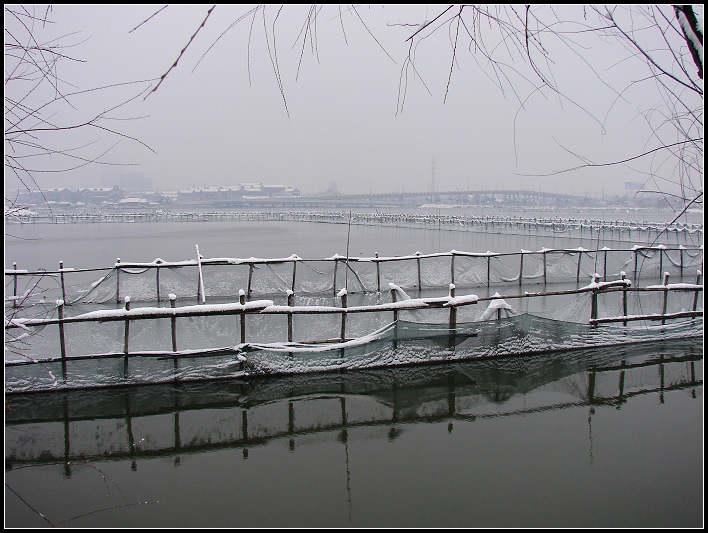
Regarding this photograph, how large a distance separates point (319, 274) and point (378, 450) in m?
9.32

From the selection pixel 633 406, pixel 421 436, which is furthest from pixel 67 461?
pixel 633 406

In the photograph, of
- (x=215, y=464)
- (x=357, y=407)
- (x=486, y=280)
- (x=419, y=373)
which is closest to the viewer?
(x=215, y=464)

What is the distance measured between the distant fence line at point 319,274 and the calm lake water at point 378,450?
19.5ft

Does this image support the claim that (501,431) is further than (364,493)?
Yes

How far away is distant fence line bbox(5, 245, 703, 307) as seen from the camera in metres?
13.5

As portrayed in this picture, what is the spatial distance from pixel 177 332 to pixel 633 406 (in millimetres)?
6716

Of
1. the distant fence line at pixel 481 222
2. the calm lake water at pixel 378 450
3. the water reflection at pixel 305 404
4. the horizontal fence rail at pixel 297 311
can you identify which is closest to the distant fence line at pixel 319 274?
the horizontal fence rail at pixel 297 311

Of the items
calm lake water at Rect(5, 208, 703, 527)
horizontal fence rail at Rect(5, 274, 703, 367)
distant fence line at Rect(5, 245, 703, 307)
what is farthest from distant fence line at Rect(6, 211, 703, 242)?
calm lake water at Rect(5, 208, 703, 527)

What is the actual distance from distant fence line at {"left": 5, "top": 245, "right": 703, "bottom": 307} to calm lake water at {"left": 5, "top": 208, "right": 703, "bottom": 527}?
5.93 m

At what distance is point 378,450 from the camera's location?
18.5 feet

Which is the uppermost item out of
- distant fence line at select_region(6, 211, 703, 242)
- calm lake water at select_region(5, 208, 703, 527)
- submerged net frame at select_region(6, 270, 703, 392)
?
distant fence line at select_region(6, 211, 703, 242)

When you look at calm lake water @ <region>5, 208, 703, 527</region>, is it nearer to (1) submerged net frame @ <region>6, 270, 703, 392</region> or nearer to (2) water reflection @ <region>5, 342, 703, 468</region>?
(2) water reflection @ <region>5, 342, 703, 468</region>

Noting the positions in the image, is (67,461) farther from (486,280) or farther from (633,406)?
(486,280)

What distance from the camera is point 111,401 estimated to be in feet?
22.4
